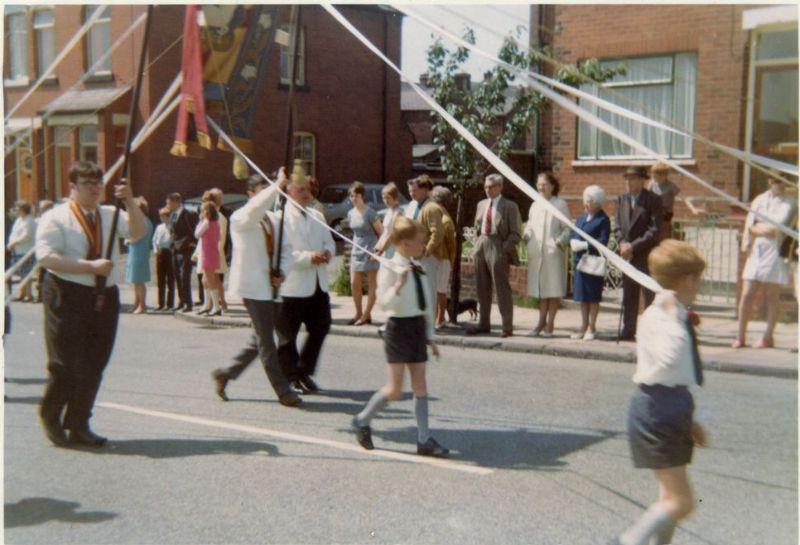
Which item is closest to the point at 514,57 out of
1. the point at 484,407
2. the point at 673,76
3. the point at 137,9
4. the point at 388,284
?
the point at 673,76

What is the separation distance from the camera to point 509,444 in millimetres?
6367

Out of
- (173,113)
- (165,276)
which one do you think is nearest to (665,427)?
(165,276)

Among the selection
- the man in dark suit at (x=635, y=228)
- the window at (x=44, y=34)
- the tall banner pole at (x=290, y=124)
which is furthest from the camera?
the window at (x=44, y=34)

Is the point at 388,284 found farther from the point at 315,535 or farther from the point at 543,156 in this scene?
the point at 543,156

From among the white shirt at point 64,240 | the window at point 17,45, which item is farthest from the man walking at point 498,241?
the window at point 17,45

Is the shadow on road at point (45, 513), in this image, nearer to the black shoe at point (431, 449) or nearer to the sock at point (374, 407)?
the sock at point (374, 407)

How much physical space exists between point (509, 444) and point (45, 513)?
10.0ft

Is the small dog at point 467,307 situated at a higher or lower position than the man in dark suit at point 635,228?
lower

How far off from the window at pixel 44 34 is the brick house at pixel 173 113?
0.10 ft

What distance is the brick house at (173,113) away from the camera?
24.7 m

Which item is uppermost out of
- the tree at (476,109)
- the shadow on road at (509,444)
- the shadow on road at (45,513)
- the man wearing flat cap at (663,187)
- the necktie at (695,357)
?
the tree at (476,109)

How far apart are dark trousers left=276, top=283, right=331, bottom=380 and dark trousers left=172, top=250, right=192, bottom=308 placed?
6.75 meters

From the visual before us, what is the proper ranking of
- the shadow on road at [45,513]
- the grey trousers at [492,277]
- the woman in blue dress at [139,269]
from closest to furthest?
the shadow on road at [45,513] < the grey trousers at [492,277] < the woman in blue dress at [139,269]

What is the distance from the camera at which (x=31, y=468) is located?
5762mm
